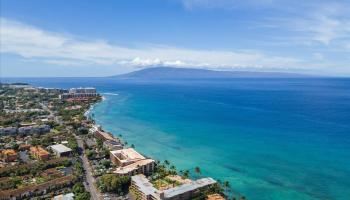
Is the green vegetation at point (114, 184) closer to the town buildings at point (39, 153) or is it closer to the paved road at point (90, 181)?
the paved road at point (90, 181)

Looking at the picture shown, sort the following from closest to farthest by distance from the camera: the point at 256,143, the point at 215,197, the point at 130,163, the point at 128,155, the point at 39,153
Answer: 1. the point at 215,197
2. the point at 130,163
3. the point at 128,155
4. the point at 39,153
5. the point at 256,143

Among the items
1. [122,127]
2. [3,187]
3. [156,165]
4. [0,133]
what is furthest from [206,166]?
[0,133]

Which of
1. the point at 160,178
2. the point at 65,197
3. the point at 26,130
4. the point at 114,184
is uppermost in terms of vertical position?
the point at 26,130

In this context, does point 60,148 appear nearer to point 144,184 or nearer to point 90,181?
point 90,181

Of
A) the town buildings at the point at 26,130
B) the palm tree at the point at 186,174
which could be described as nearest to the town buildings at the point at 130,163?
the palm tree at the point at 186,174

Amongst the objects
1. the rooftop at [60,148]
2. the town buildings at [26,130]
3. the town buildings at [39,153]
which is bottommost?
the town buildings at [39,153]

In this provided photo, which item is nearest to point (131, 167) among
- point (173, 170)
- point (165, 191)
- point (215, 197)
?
point (173, 170)

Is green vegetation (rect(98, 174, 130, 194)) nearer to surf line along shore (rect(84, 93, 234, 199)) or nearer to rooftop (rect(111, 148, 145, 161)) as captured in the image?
surf line along shore (rect(84, 93, 234, 199))

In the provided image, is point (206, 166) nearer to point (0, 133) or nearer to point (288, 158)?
point (288, 158)
